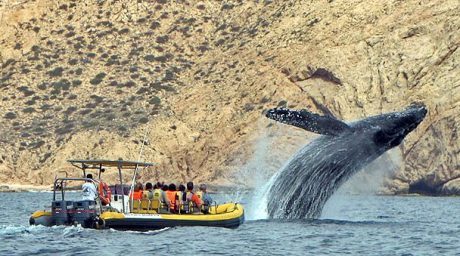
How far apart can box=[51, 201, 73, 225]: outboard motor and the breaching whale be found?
6.80 metres

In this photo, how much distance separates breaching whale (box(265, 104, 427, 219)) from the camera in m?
35.8

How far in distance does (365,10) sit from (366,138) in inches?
2460

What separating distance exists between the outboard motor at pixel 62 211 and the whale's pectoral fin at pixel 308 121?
7131 mm

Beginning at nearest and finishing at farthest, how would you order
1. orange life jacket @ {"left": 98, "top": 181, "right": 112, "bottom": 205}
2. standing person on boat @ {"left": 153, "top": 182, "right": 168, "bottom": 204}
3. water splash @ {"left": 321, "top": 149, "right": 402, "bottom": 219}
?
1. orange life jacket @ {"left": 98, "top": 181, "right": 112, "bottom": 205}
2. standing person on boat @ {"left": 153, "top": 182, "right": 168, "bottom": 204}
3. water splash @ {"left": 321, "top": 149, "right": 402, "bottom": 219}

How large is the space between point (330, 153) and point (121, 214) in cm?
669

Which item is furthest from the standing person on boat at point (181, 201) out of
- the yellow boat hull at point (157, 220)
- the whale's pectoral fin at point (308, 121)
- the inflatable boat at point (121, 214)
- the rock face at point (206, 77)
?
the rock face at point (206, 77)

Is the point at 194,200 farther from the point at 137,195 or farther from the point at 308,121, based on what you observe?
the point at 308,121

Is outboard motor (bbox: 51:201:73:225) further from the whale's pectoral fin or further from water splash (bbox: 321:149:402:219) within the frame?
water splash (bbox: 321:149:402:219)

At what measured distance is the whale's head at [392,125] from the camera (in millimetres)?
36031

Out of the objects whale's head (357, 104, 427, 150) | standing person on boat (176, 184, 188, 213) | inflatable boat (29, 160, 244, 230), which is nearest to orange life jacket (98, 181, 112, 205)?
inflatable boat (29, 160, 244, 230)

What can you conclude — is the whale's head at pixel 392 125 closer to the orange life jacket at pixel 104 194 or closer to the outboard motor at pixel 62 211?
the orange life jacket at pixel 104 194

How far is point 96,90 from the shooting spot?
101812 millimetres

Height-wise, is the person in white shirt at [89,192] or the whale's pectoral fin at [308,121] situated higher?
the whale's pectoral fin at [308,121]

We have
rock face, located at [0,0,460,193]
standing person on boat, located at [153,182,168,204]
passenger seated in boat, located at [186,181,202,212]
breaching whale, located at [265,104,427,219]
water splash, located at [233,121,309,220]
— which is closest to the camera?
breaching whale, located at [265,104,427,219]
